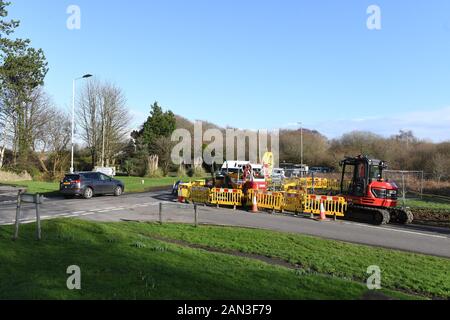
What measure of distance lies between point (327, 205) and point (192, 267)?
43.3 ft

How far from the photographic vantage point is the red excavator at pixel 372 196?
18656mm

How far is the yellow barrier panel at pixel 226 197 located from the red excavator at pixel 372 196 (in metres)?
5.22

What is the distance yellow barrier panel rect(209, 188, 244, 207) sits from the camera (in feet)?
74.0

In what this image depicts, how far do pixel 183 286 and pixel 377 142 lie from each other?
6078 centimetres

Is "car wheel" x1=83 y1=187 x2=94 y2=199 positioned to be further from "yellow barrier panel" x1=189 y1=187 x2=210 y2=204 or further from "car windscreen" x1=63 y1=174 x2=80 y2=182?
"yellow barrier panel" x1=189 y1=187 x2=210 y2=204

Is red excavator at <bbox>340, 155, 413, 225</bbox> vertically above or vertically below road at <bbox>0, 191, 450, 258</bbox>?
above

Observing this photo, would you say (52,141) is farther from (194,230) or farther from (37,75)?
(194,230)

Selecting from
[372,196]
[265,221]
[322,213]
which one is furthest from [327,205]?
[265,221]

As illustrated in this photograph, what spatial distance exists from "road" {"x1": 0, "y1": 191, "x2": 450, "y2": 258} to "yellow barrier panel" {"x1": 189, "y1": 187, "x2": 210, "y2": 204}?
1.44 meters

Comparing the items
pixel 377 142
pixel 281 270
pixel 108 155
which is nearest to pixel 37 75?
pixel 108 155

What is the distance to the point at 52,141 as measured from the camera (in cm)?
5291

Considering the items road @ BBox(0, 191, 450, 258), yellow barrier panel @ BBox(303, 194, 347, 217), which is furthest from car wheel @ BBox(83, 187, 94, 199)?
yellow barrier panel @ BBox(303, 194, 347, 217)

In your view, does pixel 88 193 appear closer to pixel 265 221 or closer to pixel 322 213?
pixel 265 221

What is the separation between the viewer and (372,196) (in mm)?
19312
